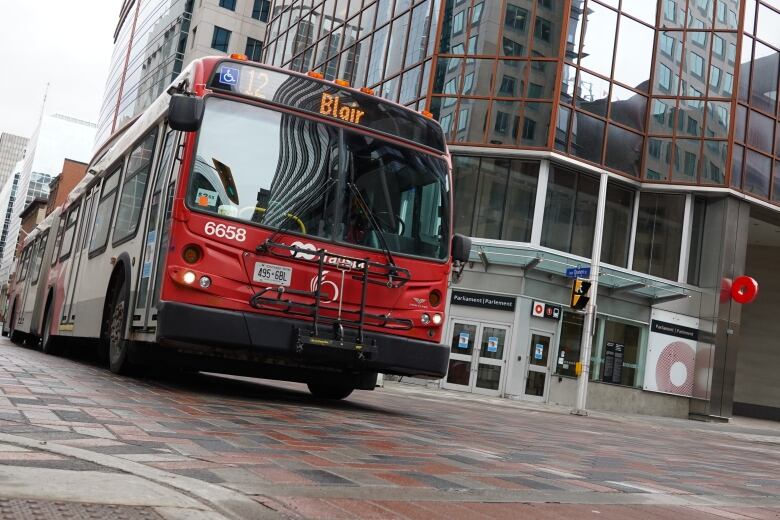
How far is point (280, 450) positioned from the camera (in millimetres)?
4680

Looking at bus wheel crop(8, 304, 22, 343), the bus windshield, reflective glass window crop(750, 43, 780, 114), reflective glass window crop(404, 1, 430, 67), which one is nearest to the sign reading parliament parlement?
reflective glass window crop(404, 1, 430, 67)

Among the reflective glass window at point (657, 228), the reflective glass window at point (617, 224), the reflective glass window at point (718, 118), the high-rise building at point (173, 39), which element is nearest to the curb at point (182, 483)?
the reflective glass window at point (617, 224)

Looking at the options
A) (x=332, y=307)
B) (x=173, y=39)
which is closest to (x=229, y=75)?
(x=332, y=307)

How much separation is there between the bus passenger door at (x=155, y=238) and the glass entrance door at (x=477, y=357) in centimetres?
1727

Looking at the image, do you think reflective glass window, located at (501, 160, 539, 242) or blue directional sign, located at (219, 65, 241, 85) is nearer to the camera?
blue directional sign, located at (219, 65, 241, 85)

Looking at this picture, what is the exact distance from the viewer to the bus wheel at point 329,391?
33.5ft

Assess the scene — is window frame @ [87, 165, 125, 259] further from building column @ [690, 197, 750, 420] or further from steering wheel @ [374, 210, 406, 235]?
building column @ [690, 197, 750, 420]

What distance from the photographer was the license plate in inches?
305

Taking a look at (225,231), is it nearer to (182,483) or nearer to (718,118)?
(182,483)

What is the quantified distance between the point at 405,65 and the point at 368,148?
68.3ft

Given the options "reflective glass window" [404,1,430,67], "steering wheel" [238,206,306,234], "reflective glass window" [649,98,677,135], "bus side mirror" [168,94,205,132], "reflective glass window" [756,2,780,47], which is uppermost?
"reflective glass window" [756,2,780,47]

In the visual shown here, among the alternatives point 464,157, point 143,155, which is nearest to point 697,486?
point 143,155

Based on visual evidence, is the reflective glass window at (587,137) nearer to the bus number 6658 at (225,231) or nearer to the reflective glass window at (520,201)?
the reflective glass window at (520,201)

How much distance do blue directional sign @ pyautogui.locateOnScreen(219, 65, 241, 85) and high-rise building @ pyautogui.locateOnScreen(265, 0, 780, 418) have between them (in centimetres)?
1759
